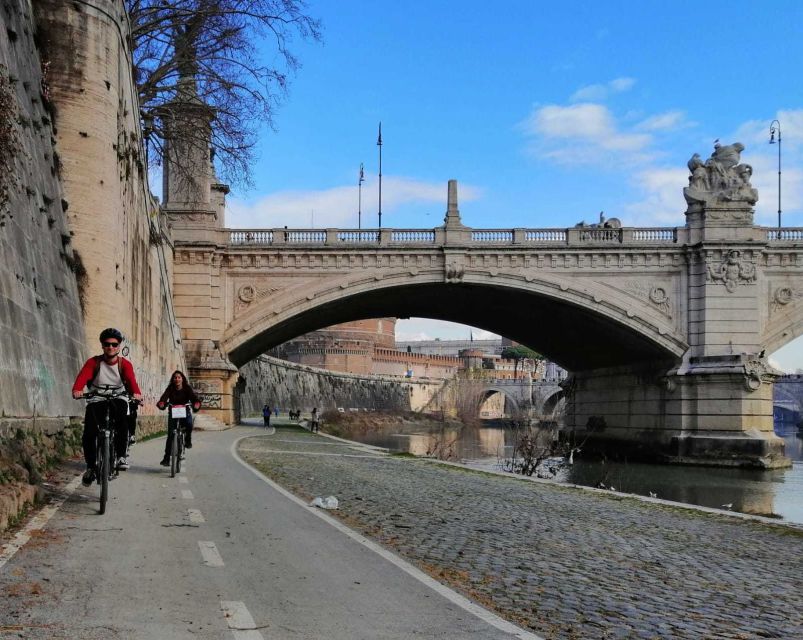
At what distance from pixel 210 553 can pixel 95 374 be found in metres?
2.97

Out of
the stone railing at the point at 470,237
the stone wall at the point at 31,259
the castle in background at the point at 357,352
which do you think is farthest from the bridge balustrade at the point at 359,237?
the castle in background at the point at 357,352

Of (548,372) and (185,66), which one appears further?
(548,372)

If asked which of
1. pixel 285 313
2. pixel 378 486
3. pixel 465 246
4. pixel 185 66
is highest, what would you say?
pixel 185 66

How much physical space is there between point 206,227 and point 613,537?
34.1 meters

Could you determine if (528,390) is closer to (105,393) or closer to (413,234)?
(413,234)

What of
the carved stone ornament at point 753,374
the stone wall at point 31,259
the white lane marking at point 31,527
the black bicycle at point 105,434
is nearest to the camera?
the white lane marking at point 31,527

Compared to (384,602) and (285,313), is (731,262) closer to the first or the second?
(285,313)

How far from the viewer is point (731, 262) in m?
40.6

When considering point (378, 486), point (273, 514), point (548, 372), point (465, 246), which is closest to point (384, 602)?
point (273, 514)

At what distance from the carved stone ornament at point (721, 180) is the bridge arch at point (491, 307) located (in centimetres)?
523

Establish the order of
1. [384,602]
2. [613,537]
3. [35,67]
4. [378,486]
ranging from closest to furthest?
1. [384,602]
2. [613,537]
3. [378,486]
4. [35,67]

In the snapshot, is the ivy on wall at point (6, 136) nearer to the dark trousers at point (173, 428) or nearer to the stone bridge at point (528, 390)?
the dark trousers at point (173, 428)

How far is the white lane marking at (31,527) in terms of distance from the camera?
6.80m

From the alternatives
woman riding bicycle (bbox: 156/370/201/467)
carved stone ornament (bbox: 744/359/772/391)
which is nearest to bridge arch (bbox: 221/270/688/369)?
carved stone ornament (bbox: 744/359/772/391)
